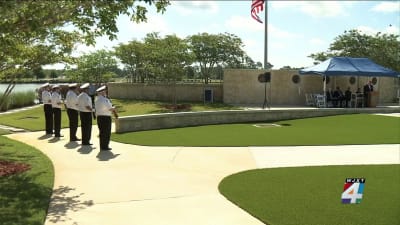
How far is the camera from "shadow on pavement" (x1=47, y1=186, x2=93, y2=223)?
6.27 metres

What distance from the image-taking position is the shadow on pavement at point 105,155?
34.7ft

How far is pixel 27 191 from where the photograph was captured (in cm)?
740

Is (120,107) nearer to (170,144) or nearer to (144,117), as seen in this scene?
(144,117)

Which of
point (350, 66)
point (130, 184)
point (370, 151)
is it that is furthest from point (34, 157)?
point (350, 66)

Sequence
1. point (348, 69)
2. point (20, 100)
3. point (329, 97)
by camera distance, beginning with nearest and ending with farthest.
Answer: point (348, 69) < point (329, 97) < point (20, 100)

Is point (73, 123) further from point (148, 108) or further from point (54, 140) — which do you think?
point (148, 108)

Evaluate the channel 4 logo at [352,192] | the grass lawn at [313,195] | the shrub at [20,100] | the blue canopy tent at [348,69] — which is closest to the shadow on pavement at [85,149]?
the grass lawn at [313,195]

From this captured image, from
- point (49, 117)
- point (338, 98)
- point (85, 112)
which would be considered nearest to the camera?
point (85, 112)

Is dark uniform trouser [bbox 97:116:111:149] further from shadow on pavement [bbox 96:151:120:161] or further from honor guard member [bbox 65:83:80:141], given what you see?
honor guard member [bbox 65:83:80:141]

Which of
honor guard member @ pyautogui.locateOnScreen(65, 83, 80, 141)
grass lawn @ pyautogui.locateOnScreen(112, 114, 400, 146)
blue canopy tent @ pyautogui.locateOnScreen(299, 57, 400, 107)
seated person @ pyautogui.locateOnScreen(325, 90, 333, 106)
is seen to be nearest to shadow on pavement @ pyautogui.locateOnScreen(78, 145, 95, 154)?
honor guard member @ pyautogui.locateOnScreen(65, 83, 80, 141)

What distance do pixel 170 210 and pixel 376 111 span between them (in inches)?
749

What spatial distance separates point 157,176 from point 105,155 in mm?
2621

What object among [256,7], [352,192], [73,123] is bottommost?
[73,123]

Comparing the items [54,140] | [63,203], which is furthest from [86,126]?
[63,203]
